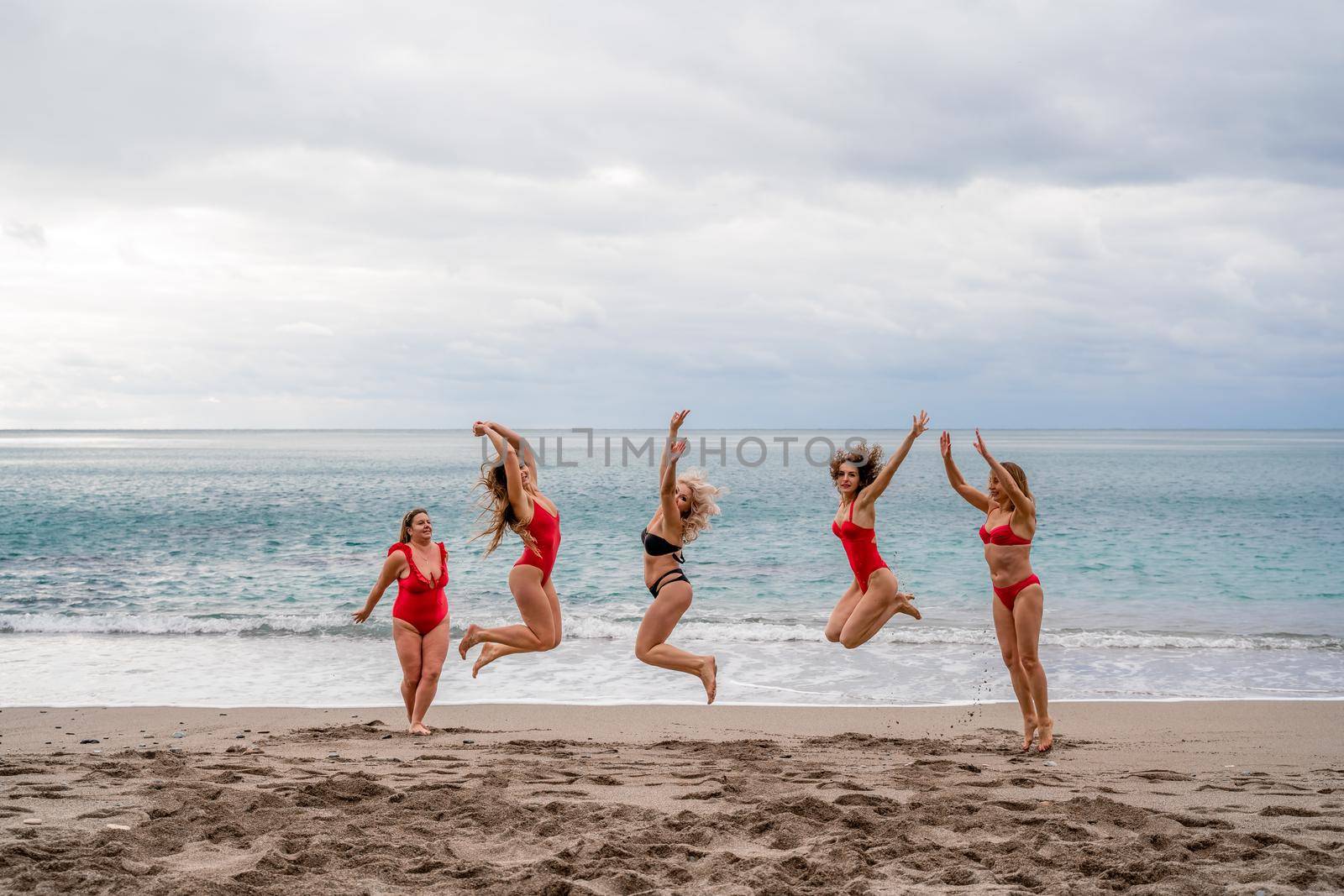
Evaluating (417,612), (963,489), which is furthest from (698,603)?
(963,489)

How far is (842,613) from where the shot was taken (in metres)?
8.34

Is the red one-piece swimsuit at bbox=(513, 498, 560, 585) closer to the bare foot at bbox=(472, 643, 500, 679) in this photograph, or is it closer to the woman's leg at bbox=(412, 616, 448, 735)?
the bare foot at bbox=(472, 643, 500, 679)

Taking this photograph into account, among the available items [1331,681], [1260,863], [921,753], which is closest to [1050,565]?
[1331,681]

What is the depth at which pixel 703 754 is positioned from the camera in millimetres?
7887

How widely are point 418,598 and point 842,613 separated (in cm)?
370

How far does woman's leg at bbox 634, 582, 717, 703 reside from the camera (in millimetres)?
7684

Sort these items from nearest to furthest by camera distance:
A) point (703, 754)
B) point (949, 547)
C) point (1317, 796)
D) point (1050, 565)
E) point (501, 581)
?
point (1317, 796) < point (703, 754) < point (501, 581) < point (1050, 565) < point (949, 547)

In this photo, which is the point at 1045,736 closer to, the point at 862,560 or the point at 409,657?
the point at 862,560

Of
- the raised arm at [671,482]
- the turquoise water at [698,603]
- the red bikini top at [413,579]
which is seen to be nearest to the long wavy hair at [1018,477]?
the raised arm at [671,482]

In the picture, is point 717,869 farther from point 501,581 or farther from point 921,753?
point 501,581

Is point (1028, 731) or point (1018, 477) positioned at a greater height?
point (1018, 477)

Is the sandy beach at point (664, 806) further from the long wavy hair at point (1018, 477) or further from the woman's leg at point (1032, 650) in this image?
the long wavy hair at point (1018, 477)

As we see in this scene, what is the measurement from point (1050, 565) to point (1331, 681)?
1245 cm

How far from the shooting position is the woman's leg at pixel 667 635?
7684 millimetres
